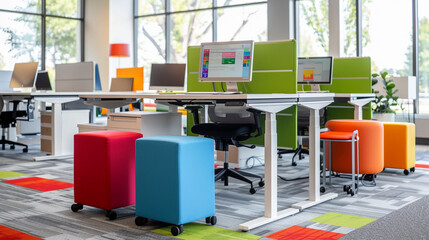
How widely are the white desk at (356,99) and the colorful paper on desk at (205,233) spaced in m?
2.06

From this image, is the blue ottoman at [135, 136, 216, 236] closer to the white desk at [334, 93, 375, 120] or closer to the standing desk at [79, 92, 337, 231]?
the standing desk at [79, 92, 337, 231]

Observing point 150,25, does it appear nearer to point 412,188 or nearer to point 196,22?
point 196,22

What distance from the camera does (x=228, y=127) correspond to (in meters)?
3.72

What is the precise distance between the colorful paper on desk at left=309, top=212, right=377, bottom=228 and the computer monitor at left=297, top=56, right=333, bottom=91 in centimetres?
217

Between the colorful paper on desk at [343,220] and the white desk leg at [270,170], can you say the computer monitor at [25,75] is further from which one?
the colorful paper on desk at [343,220]

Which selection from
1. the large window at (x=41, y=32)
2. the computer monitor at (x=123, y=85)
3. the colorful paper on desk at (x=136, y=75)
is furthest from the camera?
the large window at (x=41, y=32)

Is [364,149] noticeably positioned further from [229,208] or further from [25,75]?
[25,75]

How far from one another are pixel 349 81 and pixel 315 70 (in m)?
0.39

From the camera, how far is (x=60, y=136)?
226 inches

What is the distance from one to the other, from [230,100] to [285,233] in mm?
781

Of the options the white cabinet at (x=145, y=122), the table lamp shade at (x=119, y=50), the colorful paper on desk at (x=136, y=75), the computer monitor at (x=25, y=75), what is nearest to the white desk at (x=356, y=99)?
the white cabinet at (x=145, y=122)

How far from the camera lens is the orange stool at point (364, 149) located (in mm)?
3891

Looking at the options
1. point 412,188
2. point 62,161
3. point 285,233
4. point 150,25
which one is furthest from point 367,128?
point 150,25

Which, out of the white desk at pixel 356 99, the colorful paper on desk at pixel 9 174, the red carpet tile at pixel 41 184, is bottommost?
the red carpet tile at pixel 41 184
